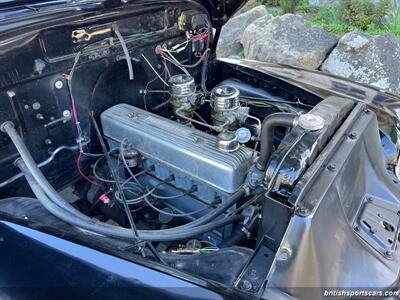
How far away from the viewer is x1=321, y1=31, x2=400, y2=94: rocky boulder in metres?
4.11

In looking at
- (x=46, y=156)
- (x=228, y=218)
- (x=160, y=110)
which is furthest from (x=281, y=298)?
(x=160, y=110)

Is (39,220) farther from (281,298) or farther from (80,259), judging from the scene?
(281,298)

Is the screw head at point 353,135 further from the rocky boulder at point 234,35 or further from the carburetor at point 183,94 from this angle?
the rocky boulder at point 234,35

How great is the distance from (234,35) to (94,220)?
15.8 feet

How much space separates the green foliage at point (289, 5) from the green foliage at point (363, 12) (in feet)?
3.79

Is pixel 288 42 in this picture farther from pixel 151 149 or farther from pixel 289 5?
pixel 151 149

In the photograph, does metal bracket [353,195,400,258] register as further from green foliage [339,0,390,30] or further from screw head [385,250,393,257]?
green foliage [339,0,390,30]

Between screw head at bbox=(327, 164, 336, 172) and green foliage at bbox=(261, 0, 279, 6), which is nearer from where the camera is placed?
screw head at bbox=(327, 164, 336, 172)

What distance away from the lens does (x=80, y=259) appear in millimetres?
1095

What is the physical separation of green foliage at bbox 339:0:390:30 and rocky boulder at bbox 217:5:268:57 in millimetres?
1225

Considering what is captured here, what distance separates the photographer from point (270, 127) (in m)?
1.30

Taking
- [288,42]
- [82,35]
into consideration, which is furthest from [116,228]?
[288,42]

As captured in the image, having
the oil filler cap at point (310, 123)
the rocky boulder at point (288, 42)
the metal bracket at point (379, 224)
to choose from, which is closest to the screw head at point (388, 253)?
the metal bracket at point (379, 224)

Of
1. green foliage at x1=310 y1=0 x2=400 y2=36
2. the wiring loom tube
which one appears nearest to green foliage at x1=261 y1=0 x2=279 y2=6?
green foliage at x1=310 y1=0 x2=400 y2=36
